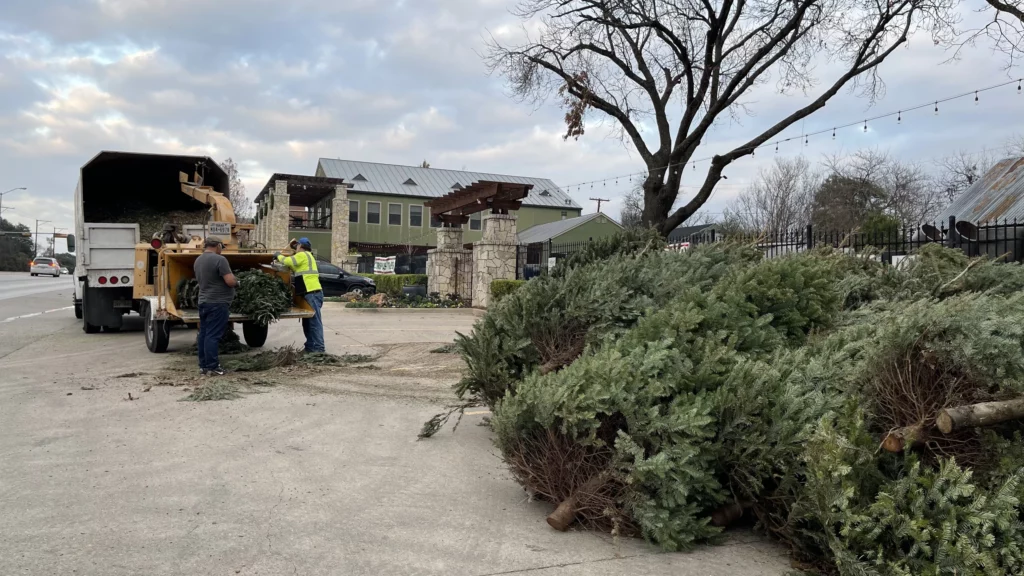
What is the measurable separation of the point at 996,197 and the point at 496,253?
1314cm

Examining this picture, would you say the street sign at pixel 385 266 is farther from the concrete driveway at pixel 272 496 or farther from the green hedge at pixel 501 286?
the concrete driveway at pixel 272 496

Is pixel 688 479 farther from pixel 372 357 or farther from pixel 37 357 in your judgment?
pixel 37 357

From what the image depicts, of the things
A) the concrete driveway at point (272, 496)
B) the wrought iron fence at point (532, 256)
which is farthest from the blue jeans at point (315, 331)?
the wrought iron fence at point (532, 256)

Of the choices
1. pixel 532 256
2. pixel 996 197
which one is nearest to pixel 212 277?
pixel 532 256

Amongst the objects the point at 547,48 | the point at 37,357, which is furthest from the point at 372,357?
the point at 547,48

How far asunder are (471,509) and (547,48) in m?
18.1

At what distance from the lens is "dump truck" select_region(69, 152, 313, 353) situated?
1109 cm

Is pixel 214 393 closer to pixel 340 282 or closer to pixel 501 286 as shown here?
pixel 501 286

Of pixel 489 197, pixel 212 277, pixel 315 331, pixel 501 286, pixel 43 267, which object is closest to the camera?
pixel 212 277

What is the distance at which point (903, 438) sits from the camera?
10.8ft

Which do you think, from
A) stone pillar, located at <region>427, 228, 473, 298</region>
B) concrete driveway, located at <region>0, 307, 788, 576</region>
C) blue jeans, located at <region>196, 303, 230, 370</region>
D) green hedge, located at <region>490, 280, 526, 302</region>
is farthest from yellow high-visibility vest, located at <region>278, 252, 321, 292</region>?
stone pillar, located at <region>427, 228, 473, 298</region>

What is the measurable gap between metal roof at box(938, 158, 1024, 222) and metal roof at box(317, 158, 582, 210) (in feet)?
111

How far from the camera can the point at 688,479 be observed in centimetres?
369

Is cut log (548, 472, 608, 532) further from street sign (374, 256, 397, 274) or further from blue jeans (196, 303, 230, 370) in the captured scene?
street sign (374, 256, 397, 274)
